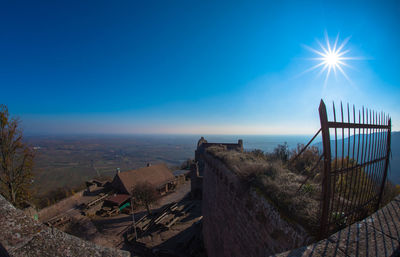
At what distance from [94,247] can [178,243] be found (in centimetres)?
1230

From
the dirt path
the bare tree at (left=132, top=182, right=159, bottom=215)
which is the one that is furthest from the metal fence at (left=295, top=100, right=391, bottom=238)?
the bare tree at (left=132, top=182, right=159, bottom=215)

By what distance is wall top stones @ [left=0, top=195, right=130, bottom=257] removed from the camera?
4.16ft

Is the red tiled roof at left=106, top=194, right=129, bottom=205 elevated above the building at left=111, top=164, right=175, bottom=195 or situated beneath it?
situated beneath

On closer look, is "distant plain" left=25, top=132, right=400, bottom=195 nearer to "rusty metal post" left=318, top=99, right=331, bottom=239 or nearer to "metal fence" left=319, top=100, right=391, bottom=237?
"metal fence" left=319, top=100, right=391, bottom=237

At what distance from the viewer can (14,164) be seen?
43.6ft

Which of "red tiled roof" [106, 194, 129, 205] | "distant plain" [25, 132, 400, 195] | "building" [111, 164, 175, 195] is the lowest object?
"distant plain" [25, 132, 400, 195]

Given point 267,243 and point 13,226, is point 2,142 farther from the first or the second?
point 267,243

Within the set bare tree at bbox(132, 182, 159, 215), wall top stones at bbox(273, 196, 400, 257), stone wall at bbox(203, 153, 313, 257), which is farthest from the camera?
bare tree at bbox(132, 182, 159, 215)

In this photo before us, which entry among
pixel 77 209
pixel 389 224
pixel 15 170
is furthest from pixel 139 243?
pixel 389 224

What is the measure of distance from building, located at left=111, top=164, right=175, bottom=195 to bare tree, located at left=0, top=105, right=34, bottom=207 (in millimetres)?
9164

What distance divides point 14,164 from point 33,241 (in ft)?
61.0

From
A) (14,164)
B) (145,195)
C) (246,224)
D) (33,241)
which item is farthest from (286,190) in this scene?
(14,164)

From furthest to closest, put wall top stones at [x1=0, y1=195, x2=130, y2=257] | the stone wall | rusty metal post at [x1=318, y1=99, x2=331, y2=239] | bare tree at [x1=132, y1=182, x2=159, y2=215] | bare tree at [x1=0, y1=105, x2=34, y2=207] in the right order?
bare tree at [x1=132, y1=182, x2=159, y2=215] → bare tree at [x1=0, y1=105, x2=34, y2=207] → the stone wall → rusty metal post at [x1=318, y1=99, x2=331, y2=239] → wall top stones at [x1=0, y1=195, x2=130, y2=257]

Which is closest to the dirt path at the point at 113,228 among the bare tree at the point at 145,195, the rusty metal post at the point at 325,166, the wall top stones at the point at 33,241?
the bare tree at the point at 145,195
